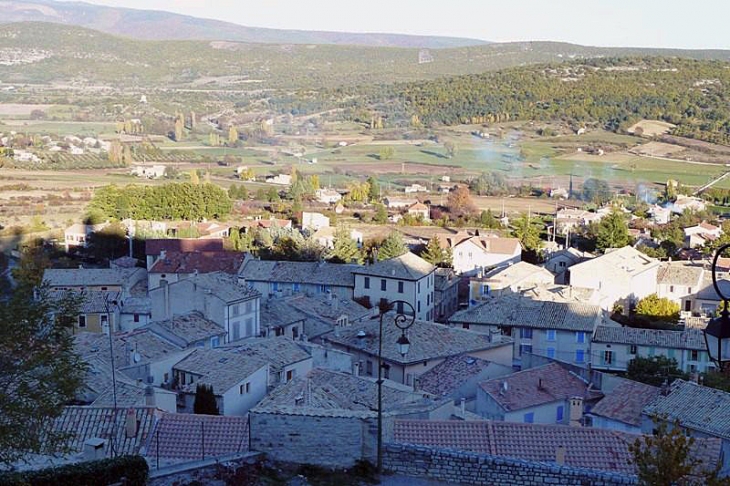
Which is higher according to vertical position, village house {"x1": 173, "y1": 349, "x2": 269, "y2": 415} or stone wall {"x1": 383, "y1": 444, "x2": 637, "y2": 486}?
stone wall {"x1": 383, "y1": 444, "x2": 637, "y2": 486}

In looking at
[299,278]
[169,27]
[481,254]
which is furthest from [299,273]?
[169,27]

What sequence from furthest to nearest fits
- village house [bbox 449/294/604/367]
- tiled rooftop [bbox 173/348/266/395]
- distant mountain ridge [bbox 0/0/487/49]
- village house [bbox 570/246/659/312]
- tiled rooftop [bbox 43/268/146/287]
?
distant mountain ridge [bbox 0/0/487/49], village house [bbox 570/246/659/312], tiled rooftop [bbox 43/268/146/287], village house [bbox 449/294/604/367], tiled rooftop [bbox 173/348/266/395]

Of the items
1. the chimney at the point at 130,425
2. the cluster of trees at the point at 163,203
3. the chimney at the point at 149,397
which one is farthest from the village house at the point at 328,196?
the chimney at the point at 130,425

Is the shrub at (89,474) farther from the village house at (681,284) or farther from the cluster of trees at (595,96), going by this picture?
the cluster of trees at (595,96)

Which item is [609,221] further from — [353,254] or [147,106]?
[147,106]

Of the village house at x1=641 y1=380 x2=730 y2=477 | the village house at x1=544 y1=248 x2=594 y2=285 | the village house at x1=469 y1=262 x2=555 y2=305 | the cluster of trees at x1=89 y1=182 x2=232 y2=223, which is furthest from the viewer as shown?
the cluster of trees at x1=89 y1=182 x2=232 y2=223

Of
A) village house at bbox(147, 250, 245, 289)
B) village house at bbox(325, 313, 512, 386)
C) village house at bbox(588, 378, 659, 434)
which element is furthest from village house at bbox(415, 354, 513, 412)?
village house at bbox(147, 250, 245, 289)

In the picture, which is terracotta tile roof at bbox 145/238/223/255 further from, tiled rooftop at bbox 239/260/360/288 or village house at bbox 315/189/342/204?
village house at bbox 315/189/342/204
